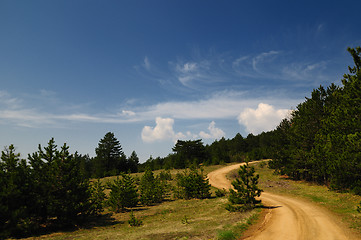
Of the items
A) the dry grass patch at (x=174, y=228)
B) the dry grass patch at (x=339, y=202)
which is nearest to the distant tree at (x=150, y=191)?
the dry grass patch at (x=174, y=228)

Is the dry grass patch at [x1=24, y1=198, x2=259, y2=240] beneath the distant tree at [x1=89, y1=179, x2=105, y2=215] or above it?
beneath

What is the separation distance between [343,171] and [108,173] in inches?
2341

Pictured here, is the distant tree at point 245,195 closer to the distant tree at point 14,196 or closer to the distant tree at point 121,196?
the distant tree at point 121,196

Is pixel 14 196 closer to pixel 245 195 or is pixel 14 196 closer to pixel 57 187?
pixel 57 187

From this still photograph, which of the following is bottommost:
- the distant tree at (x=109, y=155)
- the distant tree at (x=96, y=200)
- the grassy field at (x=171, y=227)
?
the grassy field at (x=171, y=227)

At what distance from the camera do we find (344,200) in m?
21.6

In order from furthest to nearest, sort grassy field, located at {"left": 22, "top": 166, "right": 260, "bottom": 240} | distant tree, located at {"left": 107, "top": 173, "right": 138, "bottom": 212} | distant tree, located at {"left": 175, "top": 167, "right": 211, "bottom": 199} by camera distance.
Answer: distant tree, located at {"left": 175, "top": 167, "right": 211, "bottom": 199} < distant tree, located at {"left": 107, "top": 173, "right": 138, "bottom": 212} < grassy field, located at {"left": 22, "top": 166, "right": 260, "bottom": 240}

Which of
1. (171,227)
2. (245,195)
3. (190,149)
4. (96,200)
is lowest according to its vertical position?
(171,227)

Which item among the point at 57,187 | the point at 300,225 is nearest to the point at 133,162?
the point at 57,187

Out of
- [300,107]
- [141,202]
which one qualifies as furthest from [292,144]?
[141,202]

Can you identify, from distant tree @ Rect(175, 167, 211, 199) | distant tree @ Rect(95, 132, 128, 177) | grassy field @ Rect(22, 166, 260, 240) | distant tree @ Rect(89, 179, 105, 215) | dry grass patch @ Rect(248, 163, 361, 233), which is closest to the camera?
grassy field @ Rect(22, 166, 260, 240)

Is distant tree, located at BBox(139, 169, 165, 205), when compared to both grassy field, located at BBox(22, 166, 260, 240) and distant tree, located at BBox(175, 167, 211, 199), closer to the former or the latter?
distant tree, located at BBox(175, 167, 211, 199)

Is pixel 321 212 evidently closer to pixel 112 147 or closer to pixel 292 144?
pixel 292 144

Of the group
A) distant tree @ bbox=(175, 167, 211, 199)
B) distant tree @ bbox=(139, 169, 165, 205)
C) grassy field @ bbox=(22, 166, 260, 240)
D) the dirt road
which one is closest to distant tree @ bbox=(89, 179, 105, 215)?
grassy field @ bbox=(22, 166, 260, 240)
